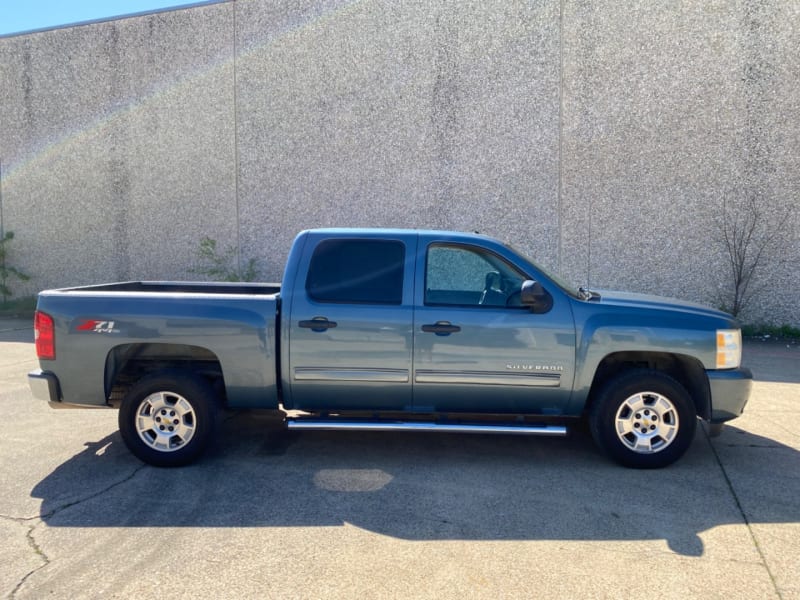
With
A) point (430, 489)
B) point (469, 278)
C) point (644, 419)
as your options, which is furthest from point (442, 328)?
point (644, 419)

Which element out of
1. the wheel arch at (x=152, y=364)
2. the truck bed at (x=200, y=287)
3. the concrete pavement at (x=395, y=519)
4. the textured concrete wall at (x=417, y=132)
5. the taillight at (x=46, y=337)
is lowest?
the concrete pavement at (x=395, y=519)

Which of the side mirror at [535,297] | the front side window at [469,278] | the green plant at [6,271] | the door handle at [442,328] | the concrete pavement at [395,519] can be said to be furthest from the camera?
the green plant at [6,271]

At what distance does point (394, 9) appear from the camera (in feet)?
43.2

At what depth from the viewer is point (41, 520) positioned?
425 cm

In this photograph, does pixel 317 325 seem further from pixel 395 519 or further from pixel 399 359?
pixel 395 519

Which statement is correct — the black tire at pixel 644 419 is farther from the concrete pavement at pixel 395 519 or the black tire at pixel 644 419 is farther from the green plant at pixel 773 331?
the green plant at pixel 773 331

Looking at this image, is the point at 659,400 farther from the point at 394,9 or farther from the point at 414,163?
the point at 394,9

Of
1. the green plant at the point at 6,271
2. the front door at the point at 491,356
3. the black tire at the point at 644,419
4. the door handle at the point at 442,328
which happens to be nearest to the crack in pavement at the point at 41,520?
the front door at the point at 491,356

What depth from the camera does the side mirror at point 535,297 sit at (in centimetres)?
498

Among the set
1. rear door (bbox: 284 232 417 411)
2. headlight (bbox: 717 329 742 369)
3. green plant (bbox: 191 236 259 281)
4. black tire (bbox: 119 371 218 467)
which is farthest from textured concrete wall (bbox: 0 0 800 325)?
black tire (bbox: 119 371 218 467)

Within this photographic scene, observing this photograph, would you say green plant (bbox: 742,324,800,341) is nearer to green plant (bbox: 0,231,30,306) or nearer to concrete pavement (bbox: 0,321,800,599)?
concrete pavement (bbox: 0,321,800,599)

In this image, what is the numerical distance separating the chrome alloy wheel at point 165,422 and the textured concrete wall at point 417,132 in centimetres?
856

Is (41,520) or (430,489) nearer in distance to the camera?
(41,520)

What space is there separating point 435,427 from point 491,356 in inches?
27.5
